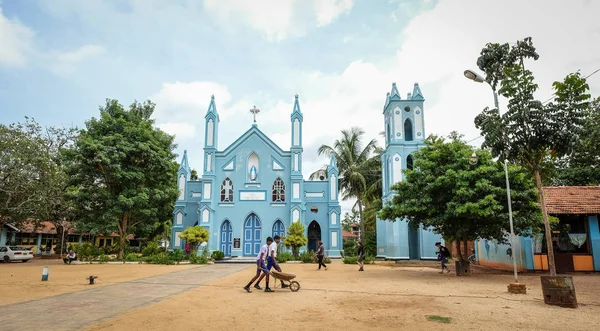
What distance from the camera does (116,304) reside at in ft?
28.3

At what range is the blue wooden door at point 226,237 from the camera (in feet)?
93.9

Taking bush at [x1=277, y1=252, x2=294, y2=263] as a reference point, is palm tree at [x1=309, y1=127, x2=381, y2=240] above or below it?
above

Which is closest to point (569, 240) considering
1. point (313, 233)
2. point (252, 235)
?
point (313, 233)

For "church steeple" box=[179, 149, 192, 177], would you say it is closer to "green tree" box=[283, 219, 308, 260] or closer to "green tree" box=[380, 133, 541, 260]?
"green tree" box=[283, 219, 308, 260]

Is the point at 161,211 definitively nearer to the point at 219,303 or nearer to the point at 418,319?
the point at 219,303

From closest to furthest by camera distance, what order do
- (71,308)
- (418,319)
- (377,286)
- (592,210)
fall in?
(418,319) → (71,308) → (377,286) → (592,210)

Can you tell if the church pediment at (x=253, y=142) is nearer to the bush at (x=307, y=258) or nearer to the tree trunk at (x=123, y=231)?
the tree trunk at (x=123, y=231)

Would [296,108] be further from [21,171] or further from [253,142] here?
[21,171]

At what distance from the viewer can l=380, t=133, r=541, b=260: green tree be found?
13539 mm

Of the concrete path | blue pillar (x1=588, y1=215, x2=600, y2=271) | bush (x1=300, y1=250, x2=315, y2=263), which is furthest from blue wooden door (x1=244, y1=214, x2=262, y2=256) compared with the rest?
blue pillar (x1=588, y1=215, x2=600, y2=271)

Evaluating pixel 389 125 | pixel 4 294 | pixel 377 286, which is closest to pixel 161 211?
pixel 389 125

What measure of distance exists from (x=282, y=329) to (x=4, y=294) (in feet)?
27.4

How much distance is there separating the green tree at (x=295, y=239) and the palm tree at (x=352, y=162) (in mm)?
9176

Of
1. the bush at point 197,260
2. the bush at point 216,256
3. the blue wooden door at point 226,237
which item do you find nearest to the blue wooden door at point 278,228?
the blue wooden door at point 226,237
